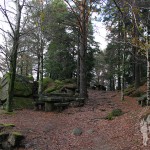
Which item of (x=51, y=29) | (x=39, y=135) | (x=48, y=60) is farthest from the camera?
(x=48, y=60)

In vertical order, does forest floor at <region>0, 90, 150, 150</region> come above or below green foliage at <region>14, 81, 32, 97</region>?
below

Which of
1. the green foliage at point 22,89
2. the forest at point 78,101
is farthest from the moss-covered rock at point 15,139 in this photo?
the green foliage at point 22,89

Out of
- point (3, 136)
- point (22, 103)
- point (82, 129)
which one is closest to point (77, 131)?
point (82, 129)

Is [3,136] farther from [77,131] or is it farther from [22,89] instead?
[22,89]

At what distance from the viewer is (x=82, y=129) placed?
9453mm

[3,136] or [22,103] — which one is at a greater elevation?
[22,103]

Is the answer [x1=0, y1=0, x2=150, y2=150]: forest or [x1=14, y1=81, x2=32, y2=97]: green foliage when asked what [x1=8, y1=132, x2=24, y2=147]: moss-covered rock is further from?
[x1=14, y1=81, x2=32, y2=97]: green foliage

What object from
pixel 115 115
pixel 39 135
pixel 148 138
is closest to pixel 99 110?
pixel 115 115

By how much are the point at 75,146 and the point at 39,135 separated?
6.25 feet

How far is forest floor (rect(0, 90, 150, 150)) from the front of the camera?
751cm

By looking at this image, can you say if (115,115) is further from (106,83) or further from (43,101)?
(106,83)

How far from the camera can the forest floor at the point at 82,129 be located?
7.51 metres

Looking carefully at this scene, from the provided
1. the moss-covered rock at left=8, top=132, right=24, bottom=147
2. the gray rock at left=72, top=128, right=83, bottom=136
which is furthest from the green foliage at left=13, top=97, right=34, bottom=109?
the moss-covered rock at left=8, top=132, right=24, bottom=147

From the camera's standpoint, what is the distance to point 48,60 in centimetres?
2577
